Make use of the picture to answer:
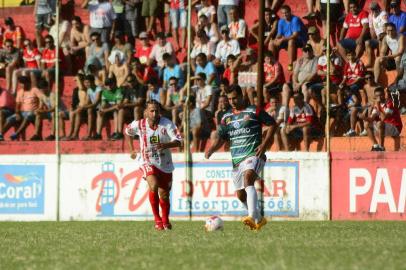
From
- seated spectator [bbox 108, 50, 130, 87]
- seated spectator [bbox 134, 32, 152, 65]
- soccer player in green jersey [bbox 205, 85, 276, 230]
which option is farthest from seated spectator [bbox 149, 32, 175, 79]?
soccer player in green jersey [bbox 205, 85, 276, 230]

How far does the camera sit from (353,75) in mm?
23125

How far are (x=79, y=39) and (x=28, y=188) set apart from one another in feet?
15.6

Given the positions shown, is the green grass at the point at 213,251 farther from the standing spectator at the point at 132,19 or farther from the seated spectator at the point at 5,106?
the standing spectator at the point at 132,19

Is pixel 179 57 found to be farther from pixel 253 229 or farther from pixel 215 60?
pixel 253 229

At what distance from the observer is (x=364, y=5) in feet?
82.1

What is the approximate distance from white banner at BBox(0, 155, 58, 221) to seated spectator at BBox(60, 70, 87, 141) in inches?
37.6

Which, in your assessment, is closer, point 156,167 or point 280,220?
point 156,167

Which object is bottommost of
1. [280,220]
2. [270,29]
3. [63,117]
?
[280,220]

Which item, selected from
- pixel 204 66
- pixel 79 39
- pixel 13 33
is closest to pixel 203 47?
pixel 204 66

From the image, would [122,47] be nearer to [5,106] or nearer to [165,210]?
[5,106]

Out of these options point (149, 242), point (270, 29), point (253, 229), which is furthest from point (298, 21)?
point (149, 242)

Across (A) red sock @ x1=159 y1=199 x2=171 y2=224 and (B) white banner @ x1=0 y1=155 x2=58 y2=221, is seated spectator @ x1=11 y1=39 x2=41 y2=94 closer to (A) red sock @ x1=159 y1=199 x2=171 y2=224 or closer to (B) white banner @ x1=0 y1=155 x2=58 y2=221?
(B) white banner @ x1=0 y1=155 x2=58 y2=221

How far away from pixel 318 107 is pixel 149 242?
407 inches

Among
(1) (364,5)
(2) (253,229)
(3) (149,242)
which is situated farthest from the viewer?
(1) (364,5)
